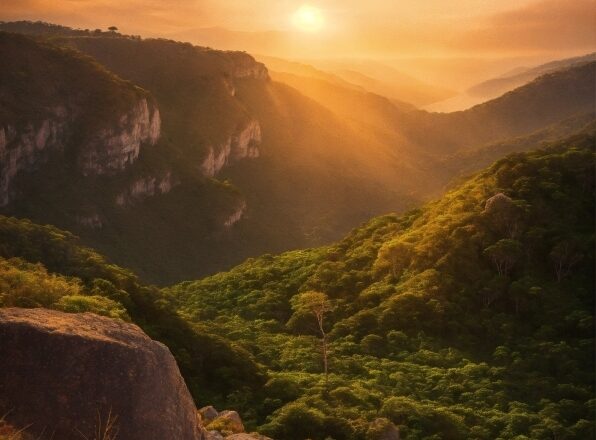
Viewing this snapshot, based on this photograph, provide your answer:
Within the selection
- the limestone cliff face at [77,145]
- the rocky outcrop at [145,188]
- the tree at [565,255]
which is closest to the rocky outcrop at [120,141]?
the limestone cliff face at [77,145]

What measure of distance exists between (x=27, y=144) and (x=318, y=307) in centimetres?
11558

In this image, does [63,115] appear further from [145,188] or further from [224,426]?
[224,426]

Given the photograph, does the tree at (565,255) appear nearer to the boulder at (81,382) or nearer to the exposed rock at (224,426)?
the exposed rock at (224,426)

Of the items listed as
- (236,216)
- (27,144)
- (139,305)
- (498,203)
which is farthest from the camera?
(236,216)

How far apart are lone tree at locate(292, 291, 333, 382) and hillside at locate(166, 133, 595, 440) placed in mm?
379

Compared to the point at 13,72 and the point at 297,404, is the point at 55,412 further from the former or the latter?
the point at 13,72

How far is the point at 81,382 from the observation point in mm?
11555

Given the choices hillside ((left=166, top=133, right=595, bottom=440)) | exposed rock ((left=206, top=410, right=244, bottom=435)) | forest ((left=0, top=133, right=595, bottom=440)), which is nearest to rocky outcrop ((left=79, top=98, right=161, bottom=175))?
forest ((left=0, top=133, right=595, bottom=440))

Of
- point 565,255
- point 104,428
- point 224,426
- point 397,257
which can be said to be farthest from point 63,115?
point 104,428

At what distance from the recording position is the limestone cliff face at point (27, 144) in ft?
452

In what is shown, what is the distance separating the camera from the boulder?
11.0m

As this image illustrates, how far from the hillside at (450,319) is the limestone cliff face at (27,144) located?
3403 inches

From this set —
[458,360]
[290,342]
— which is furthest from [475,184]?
[290,342]

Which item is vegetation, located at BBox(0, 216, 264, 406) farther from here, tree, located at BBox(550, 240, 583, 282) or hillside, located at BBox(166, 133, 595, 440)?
tree, located at BBox(550, 240, 583, 282)
